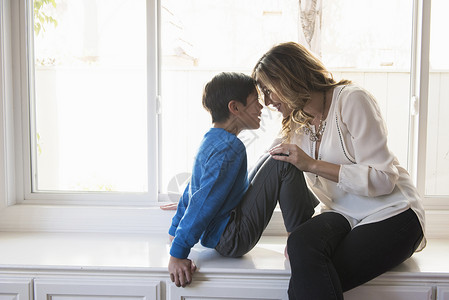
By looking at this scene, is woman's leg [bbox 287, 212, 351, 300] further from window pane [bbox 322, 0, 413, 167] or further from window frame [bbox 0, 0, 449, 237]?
window pane [bbox 322, 0, 413, 167]

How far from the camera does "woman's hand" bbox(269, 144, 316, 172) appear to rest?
1394 mm

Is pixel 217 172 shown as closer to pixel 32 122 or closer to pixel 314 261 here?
pixel 314 261

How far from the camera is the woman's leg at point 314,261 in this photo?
3.99 feet

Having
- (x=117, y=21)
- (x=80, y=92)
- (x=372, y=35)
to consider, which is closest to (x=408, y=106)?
(x=372, y=35)

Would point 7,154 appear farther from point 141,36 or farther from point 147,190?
point 141,36

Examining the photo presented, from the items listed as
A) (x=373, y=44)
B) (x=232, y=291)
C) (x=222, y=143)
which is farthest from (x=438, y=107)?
(x=232, y=291)

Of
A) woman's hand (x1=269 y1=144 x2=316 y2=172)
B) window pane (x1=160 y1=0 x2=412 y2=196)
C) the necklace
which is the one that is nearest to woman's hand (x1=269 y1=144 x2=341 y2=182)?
woman's hand (x1=269 y1=144 x2=316 y2=172)

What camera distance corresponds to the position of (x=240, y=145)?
1.47m

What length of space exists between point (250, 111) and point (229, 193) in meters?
0.32

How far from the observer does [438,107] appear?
1874mm

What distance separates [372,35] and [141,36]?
3.39 feet

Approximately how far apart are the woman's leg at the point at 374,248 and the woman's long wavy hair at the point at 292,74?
1.58 feet

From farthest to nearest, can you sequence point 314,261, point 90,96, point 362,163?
point 90,96 < point 362,163 < point 314,261

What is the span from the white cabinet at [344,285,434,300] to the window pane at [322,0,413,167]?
0.83 metres
